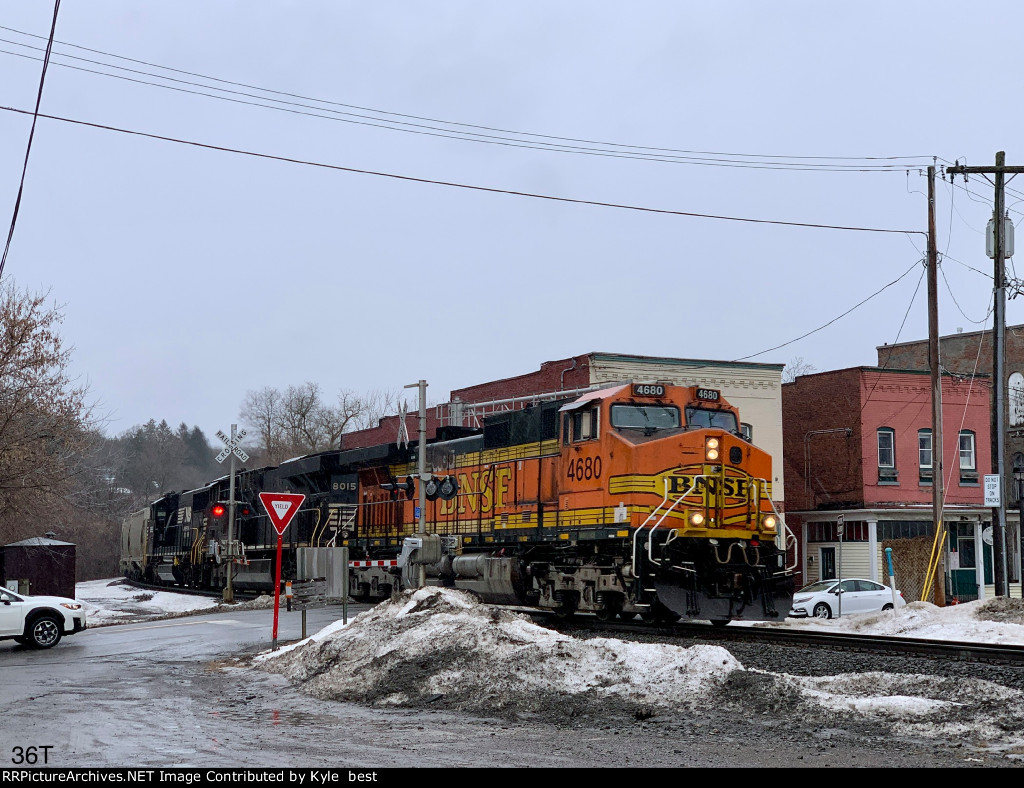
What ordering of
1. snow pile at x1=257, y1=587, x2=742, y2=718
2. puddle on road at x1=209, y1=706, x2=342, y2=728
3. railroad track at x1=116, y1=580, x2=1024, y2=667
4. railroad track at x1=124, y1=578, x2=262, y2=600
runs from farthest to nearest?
railroad track at x1=124, y1=578, x2=262, y2=600 → railroad track at x1=116, y1=580, x2=1024, y2=667 → snow pile at x1=257, y1=587, x2=742, y2=718 → puddle on road at x1=209, y1=706, x2=342, y2=728

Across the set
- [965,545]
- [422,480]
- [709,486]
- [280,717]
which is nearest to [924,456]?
[965,545]

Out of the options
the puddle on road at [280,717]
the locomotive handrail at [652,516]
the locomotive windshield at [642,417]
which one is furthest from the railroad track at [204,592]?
the puddle on road at [280,717]

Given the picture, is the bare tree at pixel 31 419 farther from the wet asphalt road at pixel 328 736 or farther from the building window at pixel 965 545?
the building window at pixel 965 545

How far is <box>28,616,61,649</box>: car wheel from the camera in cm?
1911

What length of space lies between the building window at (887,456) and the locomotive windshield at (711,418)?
2260 centimetres

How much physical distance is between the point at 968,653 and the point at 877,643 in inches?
77.2

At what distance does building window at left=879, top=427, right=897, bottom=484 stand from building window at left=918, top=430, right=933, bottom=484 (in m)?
1.16

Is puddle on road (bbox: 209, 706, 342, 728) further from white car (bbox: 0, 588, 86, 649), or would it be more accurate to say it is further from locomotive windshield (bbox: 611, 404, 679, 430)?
white car (bbox: 0, 588, 86, 649)

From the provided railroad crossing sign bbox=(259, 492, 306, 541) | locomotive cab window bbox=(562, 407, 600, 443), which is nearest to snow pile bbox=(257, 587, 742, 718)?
railroad crossing sign bbox=(259, 492, 306, 541)

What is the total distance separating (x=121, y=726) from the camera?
398 inches

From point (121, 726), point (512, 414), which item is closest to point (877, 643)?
point (512, 414)

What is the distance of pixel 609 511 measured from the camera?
1762 cm

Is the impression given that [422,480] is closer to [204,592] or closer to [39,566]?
[39,566]
